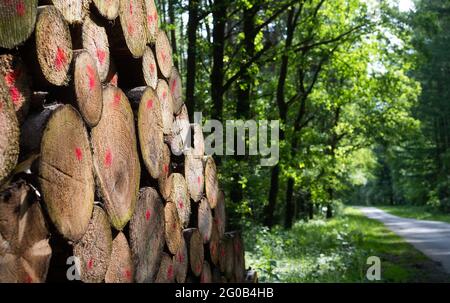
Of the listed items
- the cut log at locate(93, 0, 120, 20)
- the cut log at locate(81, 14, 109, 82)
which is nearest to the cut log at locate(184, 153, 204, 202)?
the cut log at locate(81, 14, 109, 82)

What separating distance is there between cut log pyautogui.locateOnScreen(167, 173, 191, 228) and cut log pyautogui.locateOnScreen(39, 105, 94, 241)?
1.39 meters

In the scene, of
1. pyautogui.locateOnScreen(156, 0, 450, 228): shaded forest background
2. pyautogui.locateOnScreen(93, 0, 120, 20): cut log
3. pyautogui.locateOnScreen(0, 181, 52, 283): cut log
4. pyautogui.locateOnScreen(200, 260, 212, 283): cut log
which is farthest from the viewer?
pyautogui.locateOnScreen(156, 0, 450, 228): shaded forest background

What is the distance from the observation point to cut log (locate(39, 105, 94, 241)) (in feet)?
7.10

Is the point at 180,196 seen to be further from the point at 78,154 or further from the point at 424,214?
the point at 424,214

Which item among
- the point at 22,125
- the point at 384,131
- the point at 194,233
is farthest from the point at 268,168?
the point at 22,125

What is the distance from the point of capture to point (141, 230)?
3.20 metres

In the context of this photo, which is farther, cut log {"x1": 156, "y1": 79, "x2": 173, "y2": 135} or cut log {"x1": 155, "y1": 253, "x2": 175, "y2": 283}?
cut log {"x1": 156, "y1": 79, "x2": 173, "y2": 135}

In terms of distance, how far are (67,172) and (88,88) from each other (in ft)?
1.59

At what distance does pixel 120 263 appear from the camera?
290 centimetres

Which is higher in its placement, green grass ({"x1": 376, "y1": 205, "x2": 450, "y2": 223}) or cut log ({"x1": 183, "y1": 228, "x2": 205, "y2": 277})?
cut log ({"x1": 183, "y1": 228, "x2": 205, "y2": 277})

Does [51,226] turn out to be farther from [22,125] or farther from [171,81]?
[171,81]

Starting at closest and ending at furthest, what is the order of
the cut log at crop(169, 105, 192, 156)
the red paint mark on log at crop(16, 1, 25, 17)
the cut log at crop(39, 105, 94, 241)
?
the red paint mark on log at crop(16, 1, 25, 17) → the cut log at crop(39, 105, 94, 241) → the cut log at crop(169, 105, 192, 156)

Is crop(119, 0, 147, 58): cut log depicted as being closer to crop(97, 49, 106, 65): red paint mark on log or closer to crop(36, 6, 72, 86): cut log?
crop(97, 49, 106, 65): red paint mark on log

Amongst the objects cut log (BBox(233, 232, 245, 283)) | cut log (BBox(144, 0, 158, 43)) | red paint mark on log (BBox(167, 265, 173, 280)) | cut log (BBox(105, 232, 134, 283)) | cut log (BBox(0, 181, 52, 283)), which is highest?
cut log (BBox(144, 0, 158, 43))
